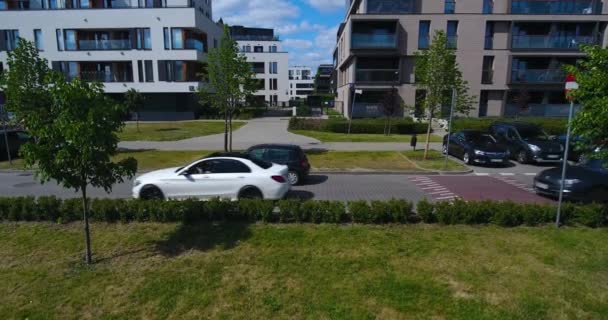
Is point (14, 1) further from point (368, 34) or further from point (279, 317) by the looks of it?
point (279, 317)

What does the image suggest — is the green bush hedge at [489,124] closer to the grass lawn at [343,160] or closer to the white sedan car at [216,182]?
the grass lawn at [343,160]

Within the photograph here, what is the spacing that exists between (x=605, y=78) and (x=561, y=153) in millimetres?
11425

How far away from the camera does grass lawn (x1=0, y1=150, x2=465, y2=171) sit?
49.4ft

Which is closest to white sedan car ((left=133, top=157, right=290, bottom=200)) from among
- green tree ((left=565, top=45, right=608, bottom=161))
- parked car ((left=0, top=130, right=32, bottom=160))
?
green tree ((left=565, top=45, right=608, bottom=161))

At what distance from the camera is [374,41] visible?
31969 mm

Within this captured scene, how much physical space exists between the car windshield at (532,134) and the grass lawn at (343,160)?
381 cm

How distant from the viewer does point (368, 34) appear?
32.2 metres

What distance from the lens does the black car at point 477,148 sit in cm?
1540

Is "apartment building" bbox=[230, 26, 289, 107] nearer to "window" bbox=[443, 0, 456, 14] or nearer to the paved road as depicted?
"window" bbox=[443, 0, 456, 14]

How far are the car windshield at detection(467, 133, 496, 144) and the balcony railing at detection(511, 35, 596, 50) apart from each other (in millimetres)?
20002

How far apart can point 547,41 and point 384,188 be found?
29553 millimetres

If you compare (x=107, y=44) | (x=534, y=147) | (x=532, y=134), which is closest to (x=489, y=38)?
(x=532, y=134)

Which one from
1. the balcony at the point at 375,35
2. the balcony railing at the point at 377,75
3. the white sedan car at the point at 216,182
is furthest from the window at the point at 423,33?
the white sedan car at the point at 216,182

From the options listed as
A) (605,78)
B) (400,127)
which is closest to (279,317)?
(605,78)
